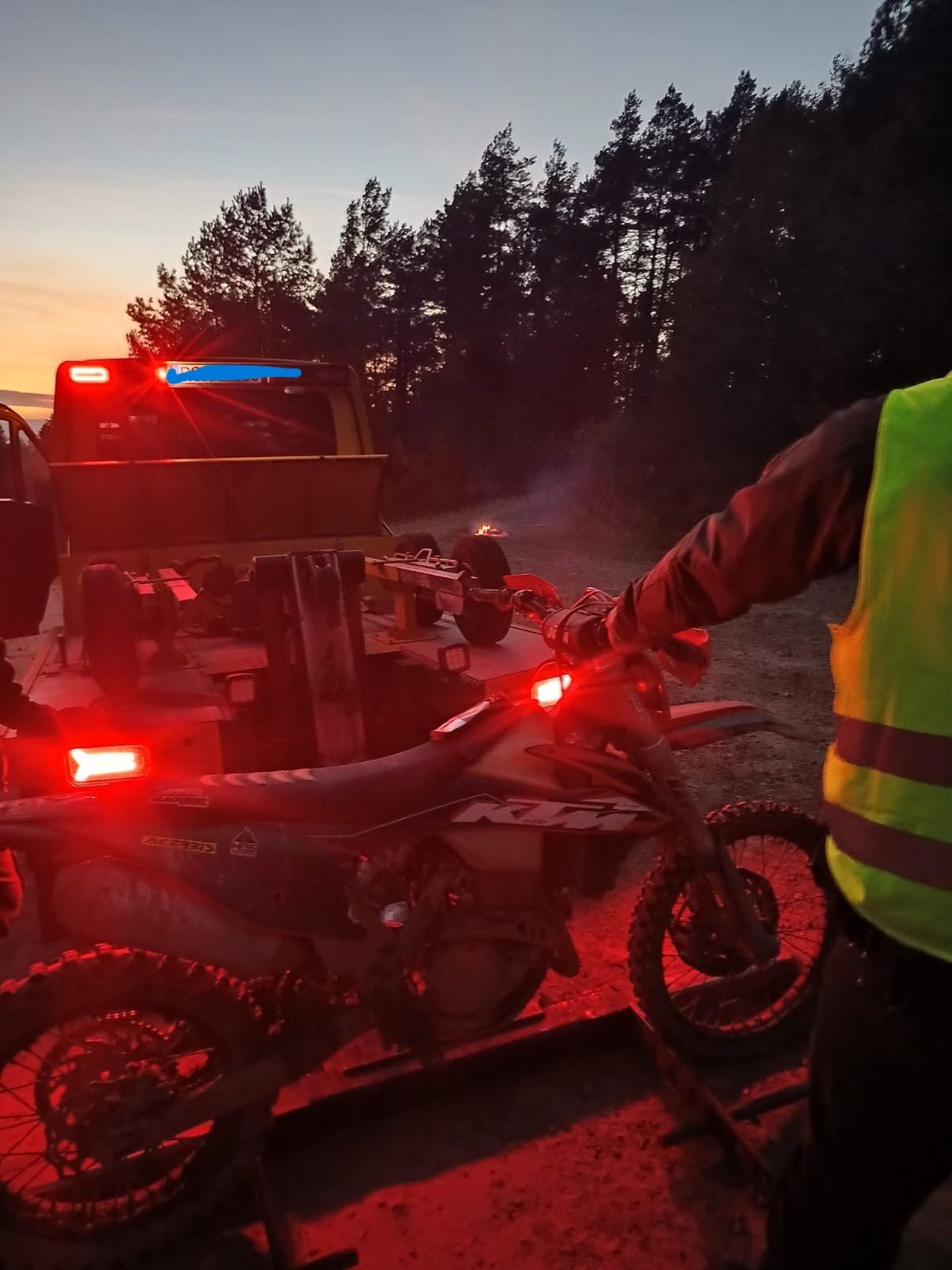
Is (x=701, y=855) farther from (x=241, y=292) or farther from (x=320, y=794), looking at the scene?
(x=241, y=292)

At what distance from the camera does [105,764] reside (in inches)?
87.4

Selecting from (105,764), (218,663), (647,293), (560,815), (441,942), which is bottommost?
(441,942)

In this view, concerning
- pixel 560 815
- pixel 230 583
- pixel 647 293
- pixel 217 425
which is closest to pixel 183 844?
pixel 560 815

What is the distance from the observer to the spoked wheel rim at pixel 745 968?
2875 mm

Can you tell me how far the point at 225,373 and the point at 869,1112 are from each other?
19.4 feet

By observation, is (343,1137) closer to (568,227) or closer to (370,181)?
(568,227)

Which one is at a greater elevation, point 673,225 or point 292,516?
point 673,225

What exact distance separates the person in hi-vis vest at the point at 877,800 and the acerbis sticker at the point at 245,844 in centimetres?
136

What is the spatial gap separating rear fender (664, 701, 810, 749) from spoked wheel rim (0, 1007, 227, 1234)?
1.62 m

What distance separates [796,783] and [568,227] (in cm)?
3426

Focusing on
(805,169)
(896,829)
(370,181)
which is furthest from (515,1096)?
(370,181)

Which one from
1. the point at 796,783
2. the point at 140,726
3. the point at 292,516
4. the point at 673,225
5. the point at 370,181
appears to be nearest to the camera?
the point at 140,726

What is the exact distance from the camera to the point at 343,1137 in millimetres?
2631

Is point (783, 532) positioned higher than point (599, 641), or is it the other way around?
point (783, 532)
